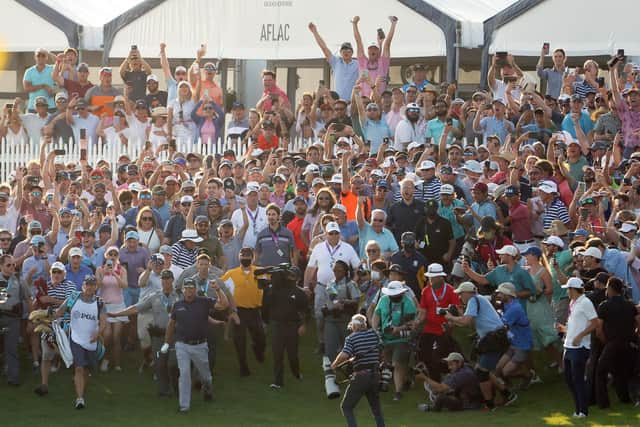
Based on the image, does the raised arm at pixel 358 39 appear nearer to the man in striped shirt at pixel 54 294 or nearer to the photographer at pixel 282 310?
the photographer at pixel 282 310

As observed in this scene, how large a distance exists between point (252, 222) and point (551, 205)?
14.4 feet

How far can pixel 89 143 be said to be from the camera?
1051 inches

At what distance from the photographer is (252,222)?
808 inches

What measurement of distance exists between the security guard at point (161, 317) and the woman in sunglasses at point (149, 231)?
1.29 meters

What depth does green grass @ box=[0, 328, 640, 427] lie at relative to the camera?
17.4 metres

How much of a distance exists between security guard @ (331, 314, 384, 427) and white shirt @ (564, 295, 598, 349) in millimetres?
2407

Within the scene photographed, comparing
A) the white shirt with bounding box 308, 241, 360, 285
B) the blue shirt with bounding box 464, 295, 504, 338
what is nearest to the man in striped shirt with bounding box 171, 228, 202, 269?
the white shirt with bounding box 308, 241, 360, 285

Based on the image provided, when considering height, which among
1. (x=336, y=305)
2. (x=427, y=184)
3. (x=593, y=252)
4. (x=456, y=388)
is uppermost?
(x=427, y=184)

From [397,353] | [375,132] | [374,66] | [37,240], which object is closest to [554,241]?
[397,353]

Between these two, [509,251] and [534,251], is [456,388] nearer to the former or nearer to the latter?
[509,251]

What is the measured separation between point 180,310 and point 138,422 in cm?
159

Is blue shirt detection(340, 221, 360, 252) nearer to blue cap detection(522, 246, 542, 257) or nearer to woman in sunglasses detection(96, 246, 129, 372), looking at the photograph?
blue cap detection(522, 246, 542, 257)

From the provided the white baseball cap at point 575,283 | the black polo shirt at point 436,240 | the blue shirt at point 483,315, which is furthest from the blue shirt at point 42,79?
the white baseball cap at point 575,283

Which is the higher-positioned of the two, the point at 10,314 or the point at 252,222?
the point at 252,222
